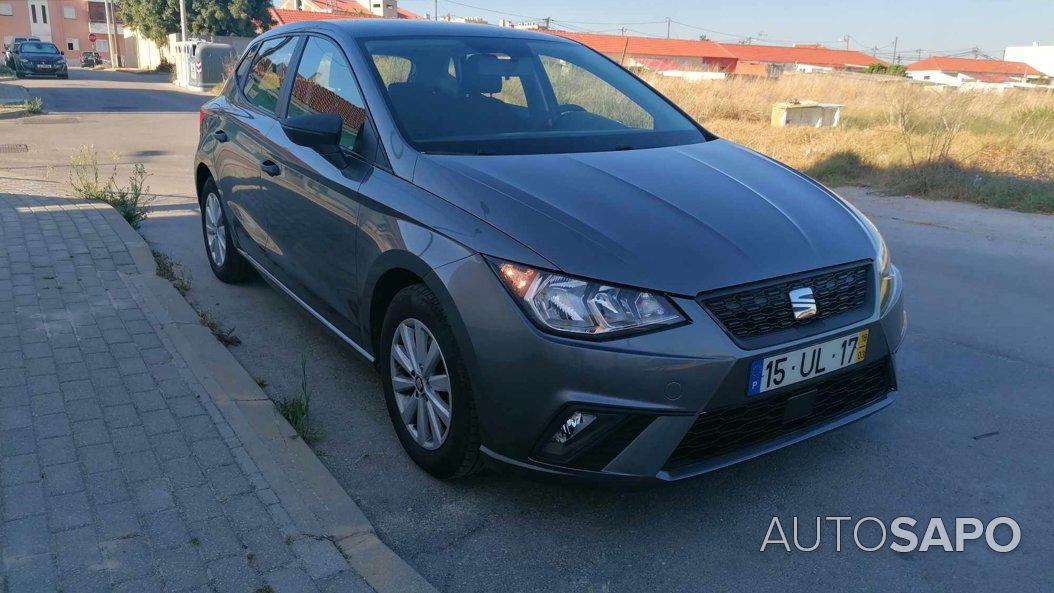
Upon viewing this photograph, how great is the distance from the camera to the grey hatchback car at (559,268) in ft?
8.23

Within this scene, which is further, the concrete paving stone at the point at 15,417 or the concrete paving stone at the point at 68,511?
the concrete paving stone at the point at 15,417

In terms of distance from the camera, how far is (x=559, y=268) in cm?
252

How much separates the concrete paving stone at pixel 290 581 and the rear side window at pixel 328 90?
176cm

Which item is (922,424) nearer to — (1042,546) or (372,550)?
Answer: (1042,546)

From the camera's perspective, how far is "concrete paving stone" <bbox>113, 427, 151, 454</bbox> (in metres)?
3.08

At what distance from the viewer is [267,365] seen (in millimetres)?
4250

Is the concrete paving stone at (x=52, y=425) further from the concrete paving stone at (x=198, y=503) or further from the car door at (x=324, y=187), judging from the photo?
the car door at (x=324, y=187)

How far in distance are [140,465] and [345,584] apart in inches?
42.2

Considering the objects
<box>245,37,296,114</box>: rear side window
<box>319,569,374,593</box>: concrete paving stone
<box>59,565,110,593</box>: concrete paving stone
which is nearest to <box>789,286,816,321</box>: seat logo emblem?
<box>319,569,374,593</box>: concrete paving stone

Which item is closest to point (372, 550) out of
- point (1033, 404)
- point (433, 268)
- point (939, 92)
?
point (433, 268)

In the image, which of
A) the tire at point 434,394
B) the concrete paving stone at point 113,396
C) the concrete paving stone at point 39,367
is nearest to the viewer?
the tire at point 434,394

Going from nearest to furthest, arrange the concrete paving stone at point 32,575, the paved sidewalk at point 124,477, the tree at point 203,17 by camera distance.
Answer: the concrete paving stone at point 32,575 < the paved sidewalk at point 124,477 < the tree at point 203,17

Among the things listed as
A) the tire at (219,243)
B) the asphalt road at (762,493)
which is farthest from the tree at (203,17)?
the asphalt road at (762,493)

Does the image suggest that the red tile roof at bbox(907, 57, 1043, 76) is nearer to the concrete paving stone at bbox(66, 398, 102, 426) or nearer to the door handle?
the door handle
